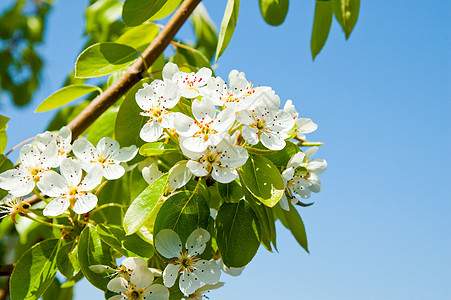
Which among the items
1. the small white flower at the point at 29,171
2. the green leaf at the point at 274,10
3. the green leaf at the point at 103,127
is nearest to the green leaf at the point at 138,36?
the green leaf at the point at 103,127

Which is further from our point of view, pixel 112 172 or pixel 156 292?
pixel 112 172

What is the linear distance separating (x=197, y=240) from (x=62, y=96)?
36.5 inches

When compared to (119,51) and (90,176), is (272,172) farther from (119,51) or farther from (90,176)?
(119,51)

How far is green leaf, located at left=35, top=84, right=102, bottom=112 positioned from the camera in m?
1.72

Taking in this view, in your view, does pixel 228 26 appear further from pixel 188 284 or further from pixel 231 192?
pixel 188 284

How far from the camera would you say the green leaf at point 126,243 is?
45.3 inches

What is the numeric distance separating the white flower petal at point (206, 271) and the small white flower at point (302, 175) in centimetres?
24

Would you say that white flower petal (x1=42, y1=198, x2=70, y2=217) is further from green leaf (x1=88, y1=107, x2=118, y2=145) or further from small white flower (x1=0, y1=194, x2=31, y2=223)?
green leaf (x1=88, y1=107, x2=118, y2=145)

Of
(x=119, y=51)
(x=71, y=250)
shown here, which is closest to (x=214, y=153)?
(x=71, y=250)

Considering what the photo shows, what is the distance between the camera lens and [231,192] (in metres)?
1.20

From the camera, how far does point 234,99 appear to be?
4.05 feet

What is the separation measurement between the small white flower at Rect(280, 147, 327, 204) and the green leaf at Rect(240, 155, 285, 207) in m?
0.07

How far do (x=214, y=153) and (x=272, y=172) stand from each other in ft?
0.51

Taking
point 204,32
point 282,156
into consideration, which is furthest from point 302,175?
point 204,32
